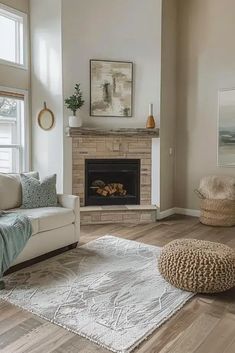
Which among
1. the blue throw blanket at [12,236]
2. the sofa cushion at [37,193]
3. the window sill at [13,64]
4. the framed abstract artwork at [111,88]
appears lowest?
the blue throw blanket at [12,236]

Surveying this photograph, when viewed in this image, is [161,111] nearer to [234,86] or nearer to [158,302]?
[234,86]

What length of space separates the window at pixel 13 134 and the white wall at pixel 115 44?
832 millimetres

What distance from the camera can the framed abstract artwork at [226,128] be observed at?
5211 mm

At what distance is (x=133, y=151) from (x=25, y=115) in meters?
1.88

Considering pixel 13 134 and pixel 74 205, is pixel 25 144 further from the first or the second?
pixel 74 205

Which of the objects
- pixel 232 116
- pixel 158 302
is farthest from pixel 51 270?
pixel 232 116

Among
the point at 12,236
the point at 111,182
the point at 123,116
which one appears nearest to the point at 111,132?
the point at 123,116

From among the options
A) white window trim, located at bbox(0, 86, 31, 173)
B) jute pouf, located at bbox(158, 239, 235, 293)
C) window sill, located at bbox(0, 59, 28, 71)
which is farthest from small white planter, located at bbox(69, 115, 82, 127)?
jute pouf, located at bbox(158, 239, 235, 293)

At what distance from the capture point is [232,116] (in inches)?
205

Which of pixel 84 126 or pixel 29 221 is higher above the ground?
pixel 84 126

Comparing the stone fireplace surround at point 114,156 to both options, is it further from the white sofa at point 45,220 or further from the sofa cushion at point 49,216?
the sofa cushion at point 49,216

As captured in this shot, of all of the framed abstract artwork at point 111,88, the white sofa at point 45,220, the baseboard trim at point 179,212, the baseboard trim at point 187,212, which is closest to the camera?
the white sofa at point 45,220

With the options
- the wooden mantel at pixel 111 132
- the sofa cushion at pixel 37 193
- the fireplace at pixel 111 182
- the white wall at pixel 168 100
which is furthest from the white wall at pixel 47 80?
the white wall at pixel 168 100

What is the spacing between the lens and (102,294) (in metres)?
2.71
